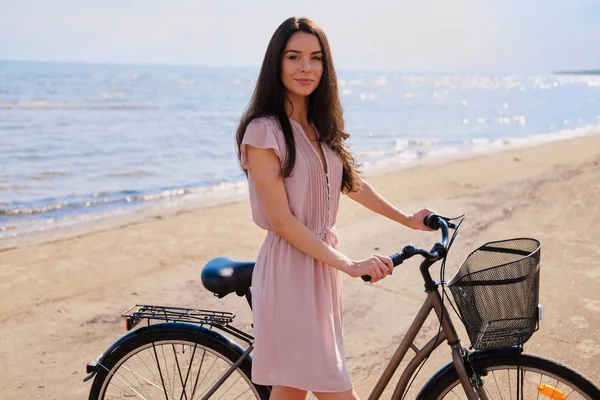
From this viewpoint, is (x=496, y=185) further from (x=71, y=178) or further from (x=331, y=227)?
(x=331, y=227)

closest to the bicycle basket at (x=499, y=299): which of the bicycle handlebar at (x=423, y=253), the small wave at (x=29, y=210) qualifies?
the bicycle handlebar at (x=423, y=253)

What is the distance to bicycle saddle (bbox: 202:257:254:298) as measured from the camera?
8.31ft

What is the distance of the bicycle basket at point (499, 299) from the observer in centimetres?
212

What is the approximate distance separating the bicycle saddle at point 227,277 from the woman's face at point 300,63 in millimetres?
691

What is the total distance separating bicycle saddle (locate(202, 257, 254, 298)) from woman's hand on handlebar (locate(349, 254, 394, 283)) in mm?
488

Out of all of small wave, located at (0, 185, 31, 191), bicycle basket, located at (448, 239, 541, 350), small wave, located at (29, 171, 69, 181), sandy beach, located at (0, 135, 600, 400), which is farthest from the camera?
small wave, located at (29, 171, 69, 181)

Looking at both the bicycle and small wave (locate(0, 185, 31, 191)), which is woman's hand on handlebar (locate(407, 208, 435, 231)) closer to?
the bicycle

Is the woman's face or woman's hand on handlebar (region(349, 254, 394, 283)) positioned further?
the woman's face

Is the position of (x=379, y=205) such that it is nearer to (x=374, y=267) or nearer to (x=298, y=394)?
(x=374, y=267)

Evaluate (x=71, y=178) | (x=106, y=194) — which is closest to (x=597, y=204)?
(x=106, y=194)

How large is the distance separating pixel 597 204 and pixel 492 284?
6955mm

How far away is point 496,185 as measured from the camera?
1052 cm

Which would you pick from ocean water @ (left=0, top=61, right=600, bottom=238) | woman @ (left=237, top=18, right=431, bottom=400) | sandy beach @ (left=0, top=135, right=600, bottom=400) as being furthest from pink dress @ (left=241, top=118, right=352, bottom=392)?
ocean water @ (left=0, top=61, right=600, bottom=238)

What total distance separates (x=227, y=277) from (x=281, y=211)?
411 mm
